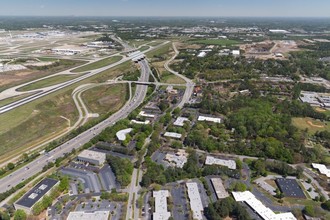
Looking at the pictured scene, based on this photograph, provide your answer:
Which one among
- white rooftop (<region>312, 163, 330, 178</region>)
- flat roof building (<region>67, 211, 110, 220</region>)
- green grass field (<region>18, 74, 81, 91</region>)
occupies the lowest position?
white rooftop (<region>312, 163, 330, 178</region>)

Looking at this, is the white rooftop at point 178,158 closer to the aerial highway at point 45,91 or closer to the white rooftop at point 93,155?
the white rooftop at point 93,155

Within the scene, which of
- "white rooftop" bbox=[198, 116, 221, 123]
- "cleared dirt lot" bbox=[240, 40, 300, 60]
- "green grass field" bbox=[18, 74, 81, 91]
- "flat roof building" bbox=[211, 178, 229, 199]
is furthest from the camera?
"cleared dirt lot" bbox=[240, 40, 300, 60]

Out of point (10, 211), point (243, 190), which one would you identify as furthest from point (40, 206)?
point (243, 190)

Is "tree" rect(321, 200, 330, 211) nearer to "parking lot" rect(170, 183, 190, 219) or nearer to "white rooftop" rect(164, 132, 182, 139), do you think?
"parking lot" rect(170, 183, 190, 219)

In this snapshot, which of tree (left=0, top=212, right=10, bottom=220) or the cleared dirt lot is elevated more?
the cleared dirt lot

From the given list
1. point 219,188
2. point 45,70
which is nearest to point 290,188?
point 219,188

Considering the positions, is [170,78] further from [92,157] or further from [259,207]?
[259,207]

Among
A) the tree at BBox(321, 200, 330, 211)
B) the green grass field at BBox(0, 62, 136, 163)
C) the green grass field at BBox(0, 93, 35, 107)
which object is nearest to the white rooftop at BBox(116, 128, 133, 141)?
the green grass field at BBox(0, 62, 136, 163)
